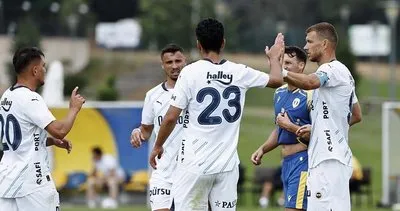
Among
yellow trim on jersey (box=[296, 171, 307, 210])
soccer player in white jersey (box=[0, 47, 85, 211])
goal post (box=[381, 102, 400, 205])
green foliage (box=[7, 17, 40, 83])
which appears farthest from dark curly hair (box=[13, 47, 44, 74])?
green foliage (box=[7, 17, 40, 83])

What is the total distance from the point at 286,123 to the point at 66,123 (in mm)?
2480

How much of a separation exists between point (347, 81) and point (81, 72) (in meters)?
56.1

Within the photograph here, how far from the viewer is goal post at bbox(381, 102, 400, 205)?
30000 mm

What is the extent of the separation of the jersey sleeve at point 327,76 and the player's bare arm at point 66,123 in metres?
2.42

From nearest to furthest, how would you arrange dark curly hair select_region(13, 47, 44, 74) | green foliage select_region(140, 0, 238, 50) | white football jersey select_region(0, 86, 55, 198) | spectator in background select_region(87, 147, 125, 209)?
white football jersey select_region(0, 86, 55, 198) < dark curly hair select_region(13, 47, 44, 74) < spectator in background select_region(87, 147, 125, 209) < green foliage select_region(140, 0, 238, 50)

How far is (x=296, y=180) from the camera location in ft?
46.6

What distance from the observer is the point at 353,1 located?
8969cm

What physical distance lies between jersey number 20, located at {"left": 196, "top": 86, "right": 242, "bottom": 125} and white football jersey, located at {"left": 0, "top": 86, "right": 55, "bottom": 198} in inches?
60.3

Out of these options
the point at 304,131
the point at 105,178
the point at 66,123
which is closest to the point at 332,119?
the point at 304,131

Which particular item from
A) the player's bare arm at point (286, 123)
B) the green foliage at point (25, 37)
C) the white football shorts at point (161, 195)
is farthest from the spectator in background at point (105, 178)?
the green foliage at point (25, 37)

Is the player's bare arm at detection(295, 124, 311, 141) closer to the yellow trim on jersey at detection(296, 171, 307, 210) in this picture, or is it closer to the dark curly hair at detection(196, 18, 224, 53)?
the yellow trim on jersey at detection(296, 171, 307, 210)

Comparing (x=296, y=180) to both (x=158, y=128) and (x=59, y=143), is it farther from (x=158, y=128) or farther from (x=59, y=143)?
(x=59, y=143)

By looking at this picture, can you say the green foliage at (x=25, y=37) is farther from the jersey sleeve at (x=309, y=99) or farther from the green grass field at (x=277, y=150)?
the jersey sleeve at (x=309, y=99)

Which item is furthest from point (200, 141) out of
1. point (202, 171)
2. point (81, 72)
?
point (81, 72)
